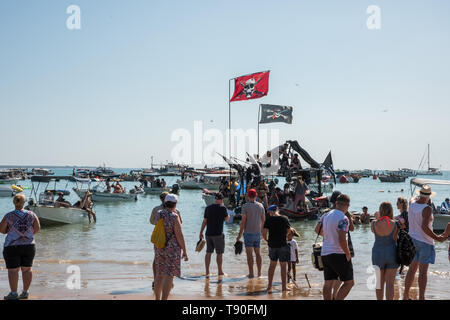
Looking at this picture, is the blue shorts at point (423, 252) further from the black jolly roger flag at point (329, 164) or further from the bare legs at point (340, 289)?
the black jolly roger flag at point (329, 164)

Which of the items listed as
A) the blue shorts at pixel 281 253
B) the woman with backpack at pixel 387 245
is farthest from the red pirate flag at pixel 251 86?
the woman with backpack at pixel 387 245

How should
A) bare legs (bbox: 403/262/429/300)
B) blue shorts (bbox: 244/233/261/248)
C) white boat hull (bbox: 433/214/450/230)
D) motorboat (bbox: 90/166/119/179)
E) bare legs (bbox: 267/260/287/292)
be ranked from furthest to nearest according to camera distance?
motorboat (bbox: 90/166/119/179), white boat hull (bbox: 433/214/450/230), blue shorts (bbox: 244/233/261/248), bare legs (bbox: 267/260/287/292), bare legs (bbox: 403/262/429/300)

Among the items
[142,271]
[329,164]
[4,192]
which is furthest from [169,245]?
[4,192]

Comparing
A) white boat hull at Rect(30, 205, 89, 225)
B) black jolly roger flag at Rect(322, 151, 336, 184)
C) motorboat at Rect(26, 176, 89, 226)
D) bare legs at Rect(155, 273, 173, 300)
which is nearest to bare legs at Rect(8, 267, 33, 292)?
bare legs at Rect(155, 273, 173, 300)

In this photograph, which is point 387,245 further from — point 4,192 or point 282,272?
point 4,192

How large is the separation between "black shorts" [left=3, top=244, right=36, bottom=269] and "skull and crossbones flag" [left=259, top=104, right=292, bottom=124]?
931 inches

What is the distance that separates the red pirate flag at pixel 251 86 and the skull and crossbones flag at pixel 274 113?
53.9 inches

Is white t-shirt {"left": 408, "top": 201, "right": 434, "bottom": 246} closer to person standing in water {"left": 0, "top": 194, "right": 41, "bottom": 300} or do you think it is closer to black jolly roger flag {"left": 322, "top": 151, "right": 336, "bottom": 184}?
person standing in water {"left": 0, "top": 194, "right": 41, "bottom": 300}

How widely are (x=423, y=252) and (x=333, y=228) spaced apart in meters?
1.81

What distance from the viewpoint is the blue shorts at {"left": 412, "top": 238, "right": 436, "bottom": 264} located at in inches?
287

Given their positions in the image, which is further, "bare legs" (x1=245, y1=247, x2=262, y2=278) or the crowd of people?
"bare legs" (x1=245, y1=247, x2=262, y2=278)

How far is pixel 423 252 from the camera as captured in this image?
7.31 m
